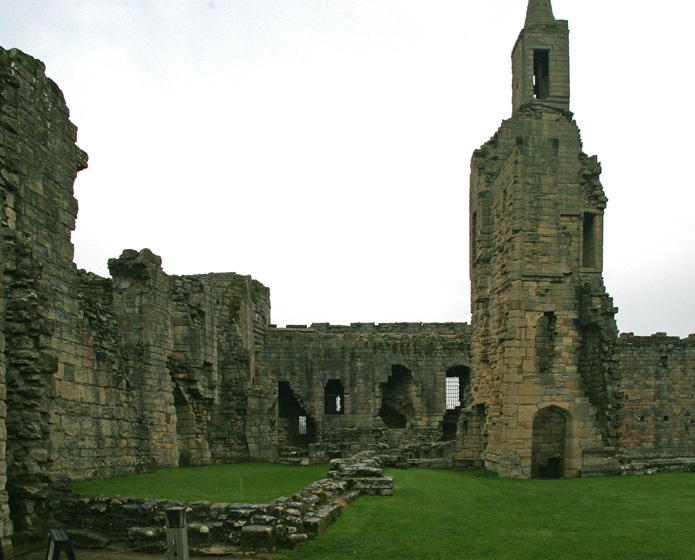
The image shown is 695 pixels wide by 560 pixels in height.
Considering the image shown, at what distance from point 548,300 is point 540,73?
22.5 feet

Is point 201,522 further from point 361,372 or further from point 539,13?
point 361,372

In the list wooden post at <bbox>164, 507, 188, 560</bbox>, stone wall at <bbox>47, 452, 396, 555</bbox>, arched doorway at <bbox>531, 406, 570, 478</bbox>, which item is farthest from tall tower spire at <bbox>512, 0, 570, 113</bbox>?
wooden post at <bbox>164, 507, 188, 560</bbox>

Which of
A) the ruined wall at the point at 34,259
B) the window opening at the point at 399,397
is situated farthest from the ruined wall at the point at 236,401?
the window opening at the point at 399,397

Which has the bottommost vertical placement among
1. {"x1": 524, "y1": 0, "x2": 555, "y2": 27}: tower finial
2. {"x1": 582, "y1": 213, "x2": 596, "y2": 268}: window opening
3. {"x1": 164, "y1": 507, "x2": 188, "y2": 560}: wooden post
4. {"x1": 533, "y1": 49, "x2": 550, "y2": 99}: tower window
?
{"x1": 164, "y1": 507, "x2": 188, "y2": 560}: wooden post

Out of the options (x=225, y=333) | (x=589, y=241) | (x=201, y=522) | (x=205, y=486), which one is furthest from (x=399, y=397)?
(x=201, y=522)

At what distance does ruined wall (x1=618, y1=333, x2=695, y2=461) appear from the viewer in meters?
28.6

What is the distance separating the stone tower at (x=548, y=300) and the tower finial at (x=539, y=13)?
1.6 inches

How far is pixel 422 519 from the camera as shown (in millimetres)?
8852

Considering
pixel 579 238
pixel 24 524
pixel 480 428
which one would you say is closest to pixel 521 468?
pixel 480 428

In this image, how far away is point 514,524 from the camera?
8.69 meters

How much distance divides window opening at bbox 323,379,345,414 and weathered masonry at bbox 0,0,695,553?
20.2 feet

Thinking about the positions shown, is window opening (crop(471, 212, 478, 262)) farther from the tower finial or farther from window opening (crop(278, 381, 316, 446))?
window opening (crop(278, 381, 316, 446))

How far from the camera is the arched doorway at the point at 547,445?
55.4ft

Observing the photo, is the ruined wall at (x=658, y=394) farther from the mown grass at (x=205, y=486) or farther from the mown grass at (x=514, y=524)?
the mown grass at (x=205, y=486)
